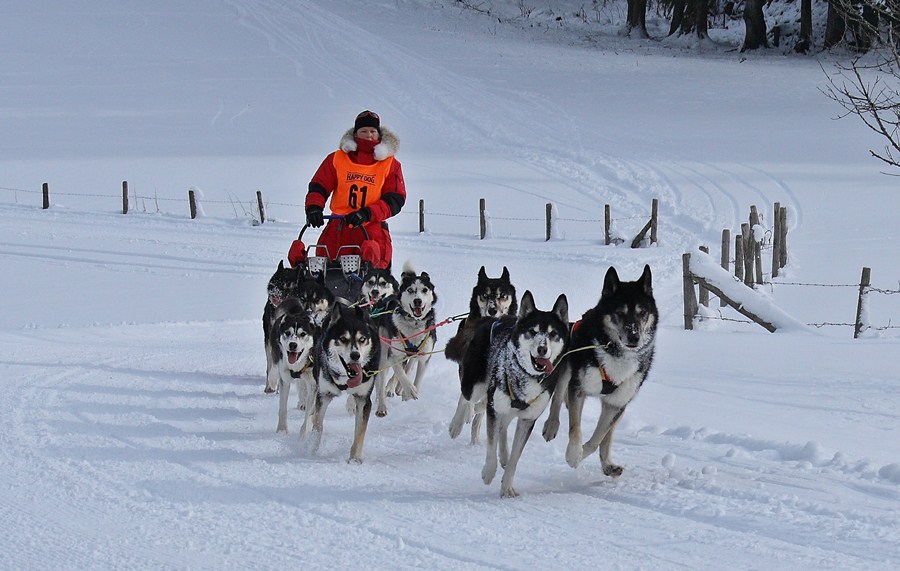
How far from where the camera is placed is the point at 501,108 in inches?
1164

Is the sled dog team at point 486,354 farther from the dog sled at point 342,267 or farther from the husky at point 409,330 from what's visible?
the dog sled at point 342,267

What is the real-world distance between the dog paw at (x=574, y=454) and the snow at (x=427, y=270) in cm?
13

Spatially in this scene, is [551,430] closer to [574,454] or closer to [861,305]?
[574,454]

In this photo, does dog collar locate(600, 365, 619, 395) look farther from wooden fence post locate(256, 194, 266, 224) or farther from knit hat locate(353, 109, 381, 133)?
wooden fence post locate(256, 194, 266, 224)

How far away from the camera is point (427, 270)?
15.5 meters

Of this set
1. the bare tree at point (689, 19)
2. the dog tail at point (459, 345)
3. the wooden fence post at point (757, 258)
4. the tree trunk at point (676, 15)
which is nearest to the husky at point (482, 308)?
the dog tail at point (459, 345)

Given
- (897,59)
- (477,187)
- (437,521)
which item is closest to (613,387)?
(437,521)

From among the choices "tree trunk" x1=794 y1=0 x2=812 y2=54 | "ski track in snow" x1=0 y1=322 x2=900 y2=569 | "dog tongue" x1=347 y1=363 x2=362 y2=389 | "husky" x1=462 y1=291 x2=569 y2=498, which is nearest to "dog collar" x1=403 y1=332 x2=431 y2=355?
"ski track in snow" x1=0 y1=322 x2=900 y2=569

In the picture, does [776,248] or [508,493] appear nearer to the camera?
[508,493]

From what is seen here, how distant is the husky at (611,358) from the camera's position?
515cm

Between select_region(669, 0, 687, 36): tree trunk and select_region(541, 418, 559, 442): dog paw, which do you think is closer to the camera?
select_region(541, 418, 559, 442): dog paw

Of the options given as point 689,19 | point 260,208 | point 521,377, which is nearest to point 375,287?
point 521,377

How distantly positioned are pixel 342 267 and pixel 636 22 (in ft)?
108

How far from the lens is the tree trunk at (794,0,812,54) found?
33.4 metres
